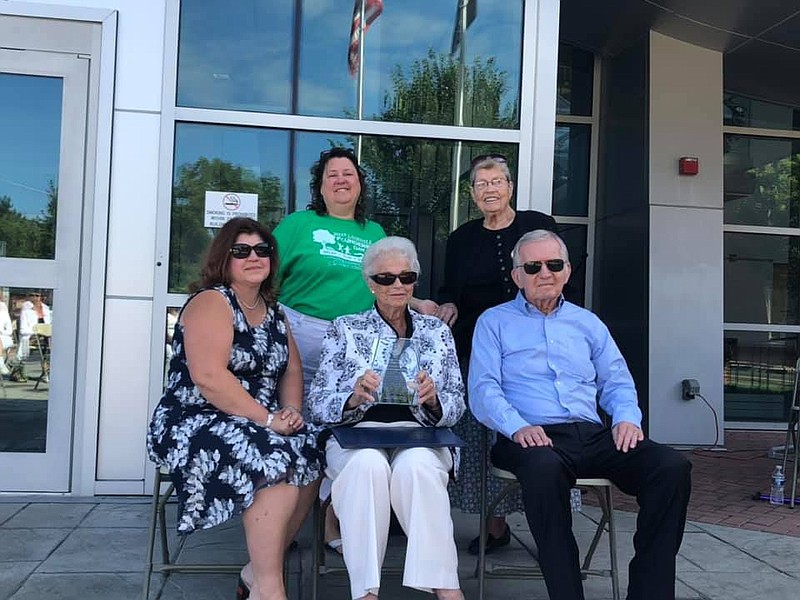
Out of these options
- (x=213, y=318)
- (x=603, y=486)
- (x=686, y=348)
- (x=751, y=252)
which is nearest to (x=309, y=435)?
(x=213, y=318)

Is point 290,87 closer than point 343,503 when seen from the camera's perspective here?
No

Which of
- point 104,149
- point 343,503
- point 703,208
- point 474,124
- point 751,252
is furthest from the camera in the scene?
point 751,252

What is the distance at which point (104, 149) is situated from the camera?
3840 millimetres

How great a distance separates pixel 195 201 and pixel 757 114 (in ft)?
19.3

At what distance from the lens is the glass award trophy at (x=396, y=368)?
2.50m

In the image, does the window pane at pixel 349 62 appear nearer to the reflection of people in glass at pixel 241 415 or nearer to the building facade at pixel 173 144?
the building facade at pixel 173 144

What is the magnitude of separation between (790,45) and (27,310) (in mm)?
5953

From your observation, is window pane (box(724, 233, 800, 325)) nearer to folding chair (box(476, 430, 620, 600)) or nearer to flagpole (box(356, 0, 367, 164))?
flagpole (box(356, 0, 367, 164))

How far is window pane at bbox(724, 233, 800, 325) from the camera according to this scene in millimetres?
7176

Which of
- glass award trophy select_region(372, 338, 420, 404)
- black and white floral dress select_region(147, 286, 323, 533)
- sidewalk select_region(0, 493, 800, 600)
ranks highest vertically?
glass award trophy select_region(372, 338, 420, 404)

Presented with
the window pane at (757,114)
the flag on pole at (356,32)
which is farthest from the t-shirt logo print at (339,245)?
the window pane at (757,114)

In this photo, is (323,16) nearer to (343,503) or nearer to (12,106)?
(12,106)

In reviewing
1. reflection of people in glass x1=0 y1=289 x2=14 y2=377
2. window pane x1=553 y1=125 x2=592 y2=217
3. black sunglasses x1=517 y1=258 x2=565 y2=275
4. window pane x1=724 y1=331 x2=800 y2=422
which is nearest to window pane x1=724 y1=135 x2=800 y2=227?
window pane x1=724 y1=331 x2=800 y2=422

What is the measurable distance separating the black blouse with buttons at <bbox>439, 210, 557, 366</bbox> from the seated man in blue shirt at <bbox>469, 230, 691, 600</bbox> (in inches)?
10.5
